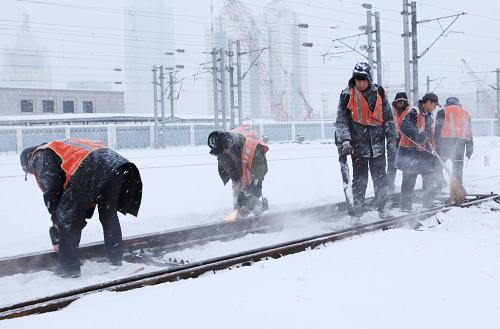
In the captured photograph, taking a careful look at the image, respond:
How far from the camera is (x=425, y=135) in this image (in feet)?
26.4

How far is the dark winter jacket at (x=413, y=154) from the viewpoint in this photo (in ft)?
25.7

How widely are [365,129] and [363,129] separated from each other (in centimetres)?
2

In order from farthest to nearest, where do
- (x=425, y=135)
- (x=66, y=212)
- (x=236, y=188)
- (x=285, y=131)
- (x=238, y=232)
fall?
(x=285, y=131), (x=425, y=135), (x=236, y=188), (x=238, y=232), (x=66, y=212)

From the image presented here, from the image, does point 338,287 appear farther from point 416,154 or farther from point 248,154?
point 416,154

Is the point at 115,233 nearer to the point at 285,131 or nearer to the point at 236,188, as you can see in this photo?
the point at 236,188

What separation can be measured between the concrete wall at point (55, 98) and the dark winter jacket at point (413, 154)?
2229 inches

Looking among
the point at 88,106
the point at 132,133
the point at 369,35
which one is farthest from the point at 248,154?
the point at 88,106

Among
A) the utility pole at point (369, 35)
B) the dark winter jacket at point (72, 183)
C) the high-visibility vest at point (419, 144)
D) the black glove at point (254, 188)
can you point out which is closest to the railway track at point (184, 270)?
the dark winter jacket at point (72, 183)

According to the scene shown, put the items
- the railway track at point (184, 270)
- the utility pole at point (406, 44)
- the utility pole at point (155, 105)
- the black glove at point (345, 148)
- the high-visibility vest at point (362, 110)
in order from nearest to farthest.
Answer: the railway track at point (184, 270) → the black glove at point (345, 148) → the high-visibility vest at point (362, 110) → the utility pole at point (406, 44) → the utility pole at point (155, 105)

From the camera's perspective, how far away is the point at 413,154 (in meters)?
7.98

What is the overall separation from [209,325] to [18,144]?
39.5 m

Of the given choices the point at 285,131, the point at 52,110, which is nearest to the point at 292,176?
the point at 285,131

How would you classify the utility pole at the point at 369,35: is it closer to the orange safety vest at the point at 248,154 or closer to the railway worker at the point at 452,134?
the railway worker at the point at 452,134

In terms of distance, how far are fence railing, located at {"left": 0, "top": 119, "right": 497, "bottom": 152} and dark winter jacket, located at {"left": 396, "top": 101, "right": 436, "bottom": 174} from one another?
35010 mm
